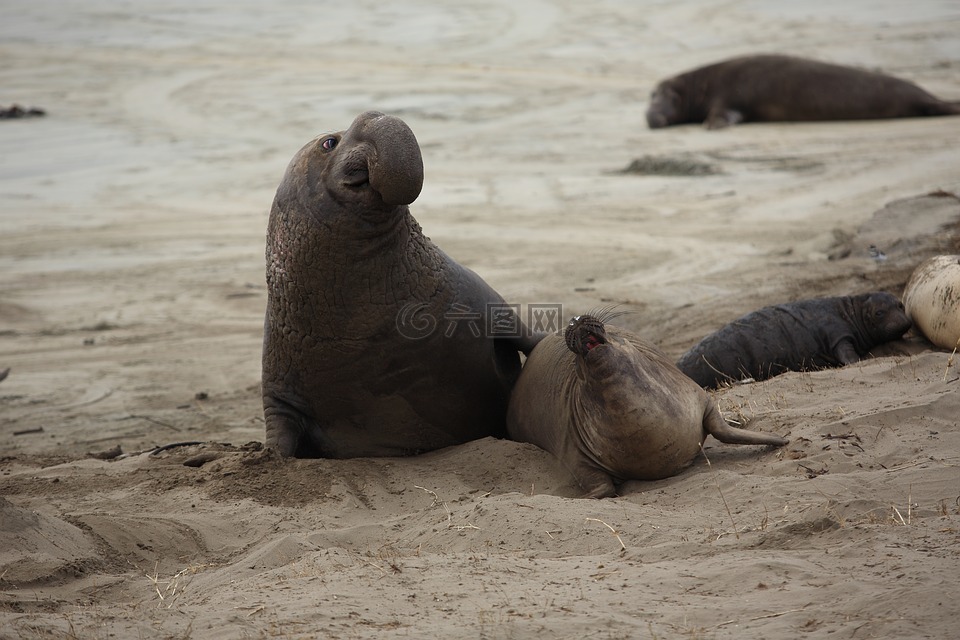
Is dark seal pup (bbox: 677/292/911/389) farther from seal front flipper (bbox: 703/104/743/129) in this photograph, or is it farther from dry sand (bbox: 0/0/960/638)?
seal front flipper (bbox: 703/104/743/129)

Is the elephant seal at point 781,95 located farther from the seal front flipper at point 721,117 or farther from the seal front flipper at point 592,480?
the seal front flipper at point 592,480

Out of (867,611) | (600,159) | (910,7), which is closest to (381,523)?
(867,611)

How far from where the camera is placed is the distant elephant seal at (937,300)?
6.18 metres

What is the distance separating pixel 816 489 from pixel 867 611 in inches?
45.3

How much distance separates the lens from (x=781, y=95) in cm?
1492

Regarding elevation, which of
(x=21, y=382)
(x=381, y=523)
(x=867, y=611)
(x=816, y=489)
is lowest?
(x=21, y=382)

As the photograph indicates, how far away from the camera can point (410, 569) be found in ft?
10.8

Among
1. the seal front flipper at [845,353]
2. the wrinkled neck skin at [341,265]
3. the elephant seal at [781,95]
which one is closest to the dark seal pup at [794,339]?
the seal front flipper at [845,353]

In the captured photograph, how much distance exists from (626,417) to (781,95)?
11.6 m

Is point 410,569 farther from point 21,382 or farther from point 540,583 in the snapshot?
point 21,382
